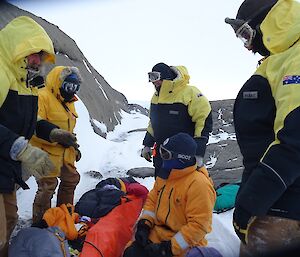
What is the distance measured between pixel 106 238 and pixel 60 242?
398 mm

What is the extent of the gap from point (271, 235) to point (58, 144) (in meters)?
2.84

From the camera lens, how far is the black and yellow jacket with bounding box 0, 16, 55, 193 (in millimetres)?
2832

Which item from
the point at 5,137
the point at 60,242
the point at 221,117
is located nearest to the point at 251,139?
the point at 5,137

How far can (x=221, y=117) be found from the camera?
1866 centimetres

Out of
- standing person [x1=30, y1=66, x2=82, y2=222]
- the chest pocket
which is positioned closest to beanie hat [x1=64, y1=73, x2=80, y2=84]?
standing person [x1=30, y1=66, x2=82, y2=222]

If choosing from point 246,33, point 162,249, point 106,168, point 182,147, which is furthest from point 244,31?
point 106,168

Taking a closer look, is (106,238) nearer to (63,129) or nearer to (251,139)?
(63,129)

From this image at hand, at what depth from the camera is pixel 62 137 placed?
13.6ft

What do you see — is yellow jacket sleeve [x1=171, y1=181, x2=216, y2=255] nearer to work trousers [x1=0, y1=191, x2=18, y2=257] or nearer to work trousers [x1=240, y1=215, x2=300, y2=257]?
work trousers [x1=240, y1=215, x2=300, y2=257]

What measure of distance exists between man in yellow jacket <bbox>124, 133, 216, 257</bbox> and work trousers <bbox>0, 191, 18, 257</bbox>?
0.92 m

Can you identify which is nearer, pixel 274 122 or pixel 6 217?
pixel 274 122

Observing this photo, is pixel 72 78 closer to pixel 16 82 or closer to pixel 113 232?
pixel 16 82

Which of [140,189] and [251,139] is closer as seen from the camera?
[251,139]

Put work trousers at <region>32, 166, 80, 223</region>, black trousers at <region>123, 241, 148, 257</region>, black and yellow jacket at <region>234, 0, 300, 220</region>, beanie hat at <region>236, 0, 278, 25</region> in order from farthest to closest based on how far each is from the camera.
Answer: work trousers at <region>32, 166, 80, 223</region> → black trousers at <region>123, 241, 148, 257</region> → beanie hat at <region>236, 0, 278, 25</region> → black and yellow jacket at <region>234, 0, 300, 220</region>
